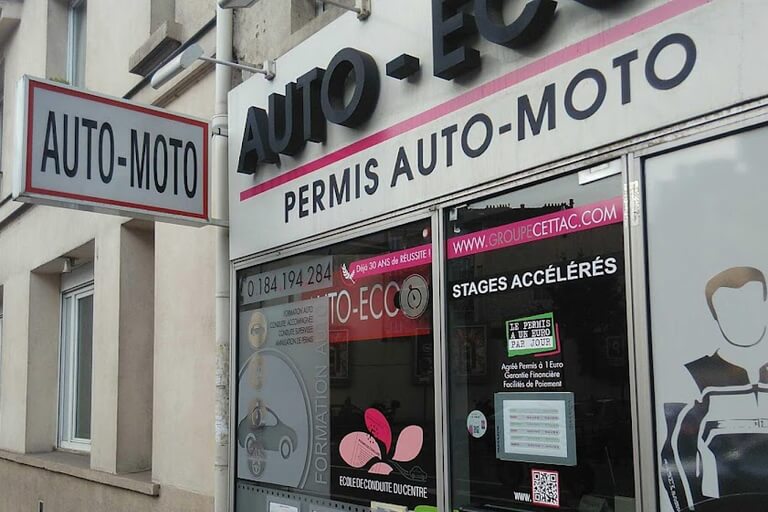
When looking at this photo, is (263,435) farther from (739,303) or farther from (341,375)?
(739,303)

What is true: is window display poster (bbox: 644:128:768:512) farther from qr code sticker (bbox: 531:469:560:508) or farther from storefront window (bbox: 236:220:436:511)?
storefront window (bbox: 236:220:436:511)

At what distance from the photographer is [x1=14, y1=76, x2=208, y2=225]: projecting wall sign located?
4934 millimetres

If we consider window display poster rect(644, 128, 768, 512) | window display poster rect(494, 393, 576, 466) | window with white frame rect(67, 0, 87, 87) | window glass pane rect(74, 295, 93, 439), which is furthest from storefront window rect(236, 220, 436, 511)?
window with white frame rect(67, 0, 87, 87)

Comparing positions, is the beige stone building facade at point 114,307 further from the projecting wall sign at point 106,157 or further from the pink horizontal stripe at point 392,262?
the pink horizontal stripe at point 392,262

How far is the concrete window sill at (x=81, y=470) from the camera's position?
6579mm

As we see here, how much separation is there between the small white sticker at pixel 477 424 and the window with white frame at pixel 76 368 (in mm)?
6205

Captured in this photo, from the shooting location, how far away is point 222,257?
5.80 meters

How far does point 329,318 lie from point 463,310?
118 centimetres

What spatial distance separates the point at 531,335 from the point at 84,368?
6849 millimetres

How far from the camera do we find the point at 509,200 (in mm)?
3719

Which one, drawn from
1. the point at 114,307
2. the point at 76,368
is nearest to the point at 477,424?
the point at 114,307

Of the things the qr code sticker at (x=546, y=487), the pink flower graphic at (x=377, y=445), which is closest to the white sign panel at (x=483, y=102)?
the pink flower graphic at (x=377, y=445)

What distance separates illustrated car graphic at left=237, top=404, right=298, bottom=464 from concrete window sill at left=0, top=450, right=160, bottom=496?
1.32m

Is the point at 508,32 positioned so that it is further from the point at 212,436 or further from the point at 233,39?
the point at 212,436
